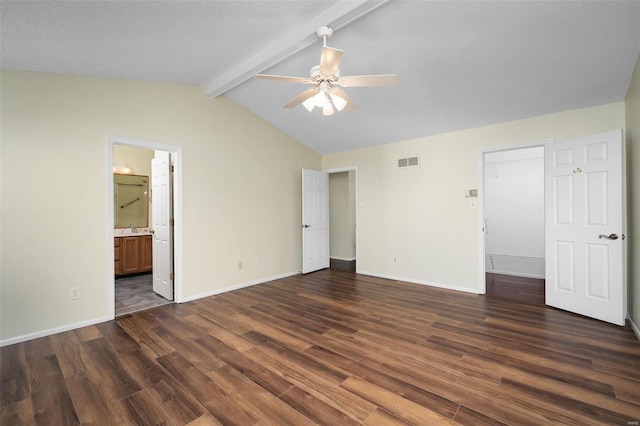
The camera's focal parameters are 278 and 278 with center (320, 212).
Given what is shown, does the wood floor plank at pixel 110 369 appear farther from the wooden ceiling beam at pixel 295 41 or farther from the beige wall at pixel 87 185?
the wooden ceiling beam at pixel 295 41

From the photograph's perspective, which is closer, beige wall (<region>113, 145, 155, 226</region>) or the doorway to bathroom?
beige wall (<region>113, 145, 155, 226</region>)

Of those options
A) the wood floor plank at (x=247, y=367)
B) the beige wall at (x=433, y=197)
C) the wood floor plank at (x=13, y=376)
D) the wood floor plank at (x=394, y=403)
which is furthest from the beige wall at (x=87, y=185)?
the wood floor plank at (x=394, y=403)

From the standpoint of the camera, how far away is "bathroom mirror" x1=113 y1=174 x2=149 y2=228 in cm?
561

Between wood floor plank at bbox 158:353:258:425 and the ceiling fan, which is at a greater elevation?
the ceiling fan

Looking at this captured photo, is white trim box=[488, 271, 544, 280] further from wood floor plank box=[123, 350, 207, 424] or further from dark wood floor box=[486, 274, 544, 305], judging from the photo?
wood floor plank box=[123, 350, 207, 424]

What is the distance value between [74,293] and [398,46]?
173 inches

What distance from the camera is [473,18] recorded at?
2355 mm

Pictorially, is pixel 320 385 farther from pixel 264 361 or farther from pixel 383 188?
pixel 383 188

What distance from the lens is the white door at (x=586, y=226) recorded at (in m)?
3.05

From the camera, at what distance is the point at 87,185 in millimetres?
3191

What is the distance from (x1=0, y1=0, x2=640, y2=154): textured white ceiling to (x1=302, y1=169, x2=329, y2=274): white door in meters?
2.18

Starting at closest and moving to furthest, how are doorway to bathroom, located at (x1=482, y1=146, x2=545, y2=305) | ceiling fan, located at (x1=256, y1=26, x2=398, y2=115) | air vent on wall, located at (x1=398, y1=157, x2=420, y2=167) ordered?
ceiling fan, located at (x1=256, y1=26, x2=398, y2=115), air vent on wall, located at (x1=398, y1=157, x2=420, y2=167), doorway to bathroom, located at (x1=482, y1=146, x2=545, y2=305)

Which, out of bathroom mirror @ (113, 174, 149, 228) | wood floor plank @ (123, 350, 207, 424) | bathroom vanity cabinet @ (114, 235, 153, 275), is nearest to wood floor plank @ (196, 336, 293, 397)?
wood floor plank @ (123, 350, 207, 424)

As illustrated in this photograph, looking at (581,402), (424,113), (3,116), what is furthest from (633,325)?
(3,116)
